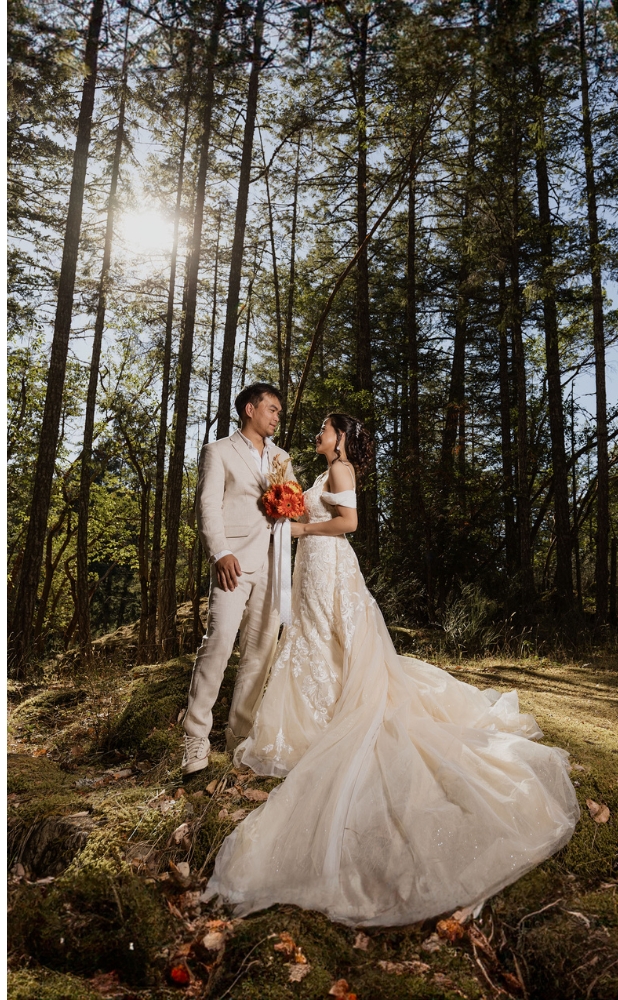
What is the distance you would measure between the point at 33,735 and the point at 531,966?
4.32 meters

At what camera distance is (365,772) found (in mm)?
3135

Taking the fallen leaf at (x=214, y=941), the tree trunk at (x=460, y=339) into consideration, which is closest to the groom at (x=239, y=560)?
the fallen leaf at (x=214, y=941)

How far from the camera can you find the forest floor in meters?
2.14

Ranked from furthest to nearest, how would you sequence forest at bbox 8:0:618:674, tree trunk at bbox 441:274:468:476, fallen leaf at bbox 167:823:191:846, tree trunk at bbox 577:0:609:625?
tree trunk at bbox 441:274:468:476 < tree trunk at bbox 577:0:609:625 < forest at bbox 8:0:618:674 < fallen leaf at bbox 167:823:191:846

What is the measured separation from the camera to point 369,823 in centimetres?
283

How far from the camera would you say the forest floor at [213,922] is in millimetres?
2139

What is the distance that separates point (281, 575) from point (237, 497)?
23.2 inches

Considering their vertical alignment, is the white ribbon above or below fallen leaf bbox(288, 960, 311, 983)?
above

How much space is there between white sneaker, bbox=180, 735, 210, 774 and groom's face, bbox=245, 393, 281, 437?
198cm

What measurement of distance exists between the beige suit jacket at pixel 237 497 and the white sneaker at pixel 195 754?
106cm

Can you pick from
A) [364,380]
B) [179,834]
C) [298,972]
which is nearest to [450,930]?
[298,972]

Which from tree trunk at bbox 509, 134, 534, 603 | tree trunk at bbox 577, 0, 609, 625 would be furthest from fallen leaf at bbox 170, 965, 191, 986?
tree trunk at bbox 577, 0, 609, 625

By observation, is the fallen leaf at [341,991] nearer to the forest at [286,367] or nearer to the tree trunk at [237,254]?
the forest at [286,367]

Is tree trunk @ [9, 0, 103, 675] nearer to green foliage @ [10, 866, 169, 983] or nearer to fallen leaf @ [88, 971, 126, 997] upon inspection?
green foliage @ [10, 866, 169, 983]
